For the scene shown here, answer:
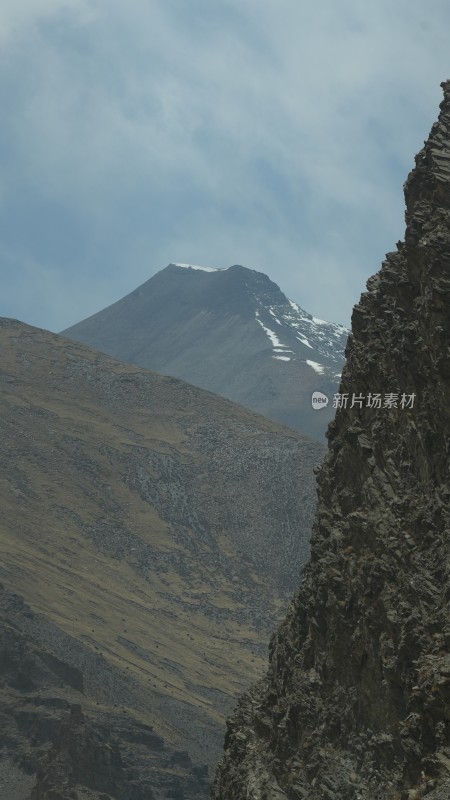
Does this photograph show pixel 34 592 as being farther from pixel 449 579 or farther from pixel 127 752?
pixel 449 579

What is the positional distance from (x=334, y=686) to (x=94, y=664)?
8976 cm

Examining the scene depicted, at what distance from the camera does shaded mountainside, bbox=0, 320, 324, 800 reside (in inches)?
3907

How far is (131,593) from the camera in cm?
15238

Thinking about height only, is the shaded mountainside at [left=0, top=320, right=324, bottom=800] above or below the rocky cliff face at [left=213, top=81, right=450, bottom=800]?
below

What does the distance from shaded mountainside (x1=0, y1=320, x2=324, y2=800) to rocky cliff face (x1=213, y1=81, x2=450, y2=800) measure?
55652 millimetres

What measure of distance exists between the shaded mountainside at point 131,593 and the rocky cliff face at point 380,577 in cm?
5565

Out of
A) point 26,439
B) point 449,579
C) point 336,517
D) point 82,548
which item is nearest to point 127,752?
point 82,548

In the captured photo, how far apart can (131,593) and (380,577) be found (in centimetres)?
12561

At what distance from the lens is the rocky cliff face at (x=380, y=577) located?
26.8m

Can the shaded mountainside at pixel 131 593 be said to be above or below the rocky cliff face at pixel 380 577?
below

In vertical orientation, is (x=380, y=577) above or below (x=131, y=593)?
above

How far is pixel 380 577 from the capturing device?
29.0 m

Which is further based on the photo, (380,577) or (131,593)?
(131,593)

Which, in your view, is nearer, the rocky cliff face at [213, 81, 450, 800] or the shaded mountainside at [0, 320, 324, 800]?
the rocky cliff face at [213, 81, 450, 800]
